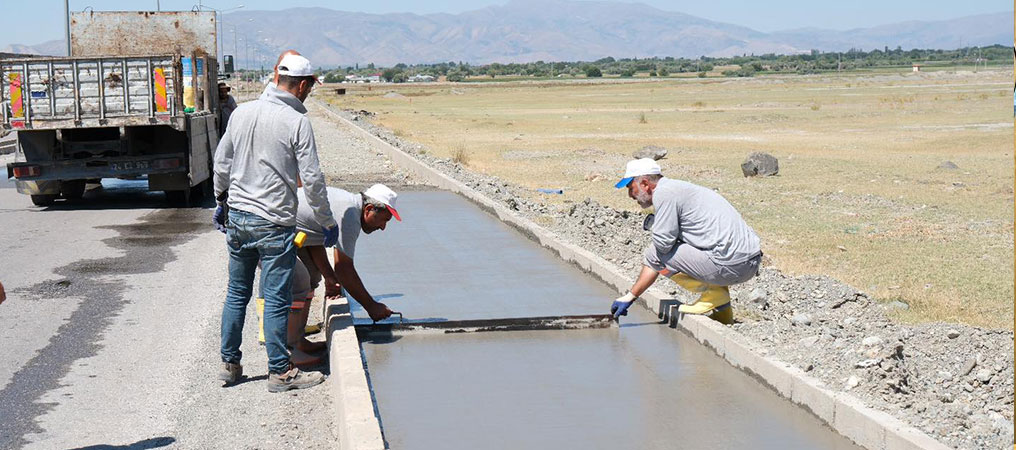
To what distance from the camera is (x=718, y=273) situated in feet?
25.6

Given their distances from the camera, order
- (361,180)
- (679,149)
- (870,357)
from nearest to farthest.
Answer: (870,357) → (361,180) → (679,149)

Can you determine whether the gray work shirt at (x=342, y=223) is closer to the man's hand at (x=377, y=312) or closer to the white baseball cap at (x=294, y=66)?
the man's hand at (x=377, y=312)

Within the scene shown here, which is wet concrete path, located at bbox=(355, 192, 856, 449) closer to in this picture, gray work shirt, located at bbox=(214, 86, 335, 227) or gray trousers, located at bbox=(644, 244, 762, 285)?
gray trousers, located at bbox=(644, 244, 762, 285)

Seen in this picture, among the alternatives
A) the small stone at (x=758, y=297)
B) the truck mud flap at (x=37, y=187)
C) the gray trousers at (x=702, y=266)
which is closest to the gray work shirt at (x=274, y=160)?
the gray trousers at (x=702, y=266)

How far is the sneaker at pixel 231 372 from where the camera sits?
6758mm

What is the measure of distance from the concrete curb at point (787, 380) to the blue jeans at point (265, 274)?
274 centimetres

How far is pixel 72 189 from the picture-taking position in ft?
55.9

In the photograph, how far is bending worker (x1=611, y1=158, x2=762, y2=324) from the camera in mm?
7777

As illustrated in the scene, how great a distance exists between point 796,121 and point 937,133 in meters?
9.48

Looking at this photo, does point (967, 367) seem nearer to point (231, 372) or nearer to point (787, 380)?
point (787, 380)

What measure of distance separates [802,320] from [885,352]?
1793 millimetres

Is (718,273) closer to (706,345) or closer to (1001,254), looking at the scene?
(706,345)

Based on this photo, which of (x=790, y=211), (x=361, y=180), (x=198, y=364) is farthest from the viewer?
(x=361, y=180)

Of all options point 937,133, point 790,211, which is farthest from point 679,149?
point 790,211
